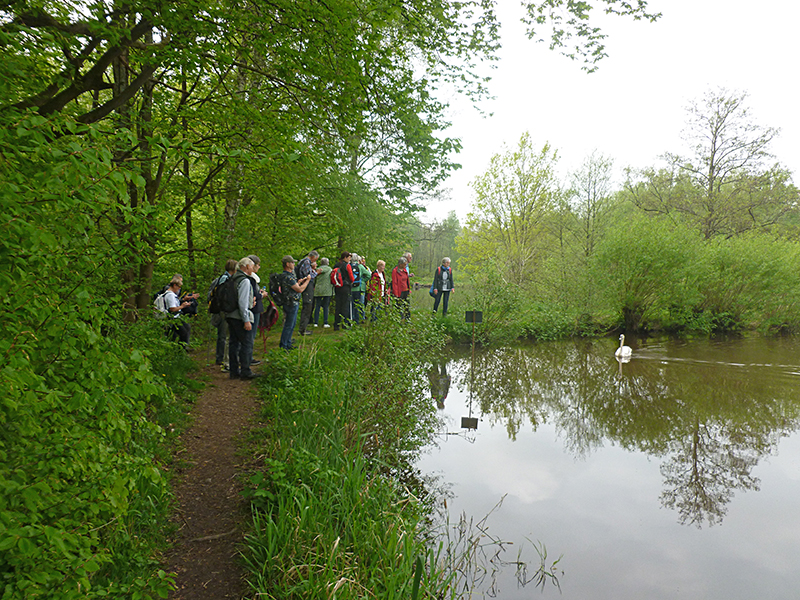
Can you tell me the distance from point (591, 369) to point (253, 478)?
1018 cm

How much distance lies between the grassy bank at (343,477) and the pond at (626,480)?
81 cm

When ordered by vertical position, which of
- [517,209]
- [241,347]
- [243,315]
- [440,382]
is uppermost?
[517,209]

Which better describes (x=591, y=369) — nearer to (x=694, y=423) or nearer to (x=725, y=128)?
(x=694, y=423)

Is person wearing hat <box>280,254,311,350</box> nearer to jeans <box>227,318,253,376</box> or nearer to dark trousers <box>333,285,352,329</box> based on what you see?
jeans <box>227,318,253,376</box>

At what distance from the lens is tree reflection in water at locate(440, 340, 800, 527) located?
20.1 feet

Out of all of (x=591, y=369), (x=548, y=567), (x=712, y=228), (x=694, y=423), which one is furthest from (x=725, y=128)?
(x=548, y=567)

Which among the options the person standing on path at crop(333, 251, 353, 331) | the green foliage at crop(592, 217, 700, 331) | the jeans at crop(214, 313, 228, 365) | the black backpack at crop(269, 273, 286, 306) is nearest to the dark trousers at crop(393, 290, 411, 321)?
the black backpack at crop(269, 273, 286, 306)

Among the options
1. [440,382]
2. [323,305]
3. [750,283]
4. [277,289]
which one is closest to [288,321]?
[277,289]

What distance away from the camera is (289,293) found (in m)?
8.02

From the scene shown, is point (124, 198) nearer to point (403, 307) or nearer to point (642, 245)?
point (403, 307)

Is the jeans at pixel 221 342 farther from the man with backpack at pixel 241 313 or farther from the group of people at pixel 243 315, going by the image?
the man with backpack at pixel 241 313

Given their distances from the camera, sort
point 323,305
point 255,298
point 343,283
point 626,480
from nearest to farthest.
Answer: point 626,480, point 255,298, point 343,283, point 323,305

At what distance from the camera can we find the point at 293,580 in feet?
10.0

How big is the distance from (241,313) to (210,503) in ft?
10.7
